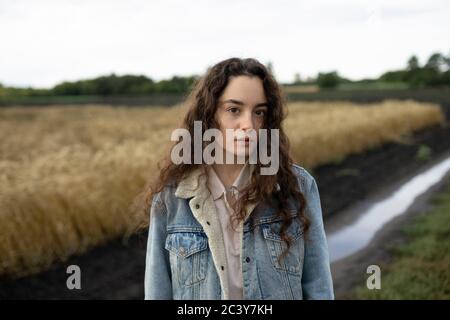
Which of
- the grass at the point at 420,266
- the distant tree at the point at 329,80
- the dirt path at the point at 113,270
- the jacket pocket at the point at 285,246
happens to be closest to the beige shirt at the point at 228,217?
the jacket pocket at the point at 285,246

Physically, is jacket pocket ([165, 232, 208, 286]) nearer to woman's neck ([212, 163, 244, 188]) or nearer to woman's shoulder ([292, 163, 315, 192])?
woman's neck ([212, 163, 244, 188])

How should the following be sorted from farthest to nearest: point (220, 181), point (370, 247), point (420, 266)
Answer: point (370, 247), point (420, 266), point (220, 181)

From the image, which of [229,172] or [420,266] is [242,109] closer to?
[229,172]

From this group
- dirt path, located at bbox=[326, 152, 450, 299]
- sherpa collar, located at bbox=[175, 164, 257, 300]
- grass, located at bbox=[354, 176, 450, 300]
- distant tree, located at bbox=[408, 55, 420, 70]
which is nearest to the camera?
sherpa collar, located at bbox=[175, 164, 257, 300]

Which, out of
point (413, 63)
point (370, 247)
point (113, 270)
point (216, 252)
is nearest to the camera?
point (216, 252)

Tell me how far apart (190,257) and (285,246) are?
345 mm

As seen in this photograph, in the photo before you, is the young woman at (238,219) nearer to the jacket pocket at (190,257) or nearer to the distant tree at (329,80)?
the jacket pocket at (190,257)

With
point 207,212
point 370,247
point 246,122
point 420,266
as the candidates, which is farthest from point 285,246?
point 370,247

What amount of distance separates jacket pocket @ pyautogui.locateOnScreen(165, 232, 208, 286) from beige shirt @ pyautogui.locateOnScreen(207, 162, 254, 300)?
0.09m

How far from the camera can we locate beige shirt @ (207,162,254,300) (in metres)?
1.78

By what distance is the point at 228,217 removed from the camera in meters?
1.82

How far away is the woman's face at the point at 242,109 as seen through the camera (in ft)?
5.82

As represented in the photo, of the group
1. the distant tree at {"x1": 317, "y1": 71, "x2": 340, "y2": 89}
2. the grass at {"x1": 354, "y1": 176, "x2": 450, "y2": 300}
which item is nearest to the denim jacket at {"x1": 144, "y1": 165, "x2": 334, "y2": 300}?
the grass at {"x1": 354, "y1": 176, "x2": 450, "y2": 300}

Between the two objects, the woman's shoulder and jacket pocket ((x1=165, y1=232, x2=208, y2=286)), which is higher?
the woman's shoulder
